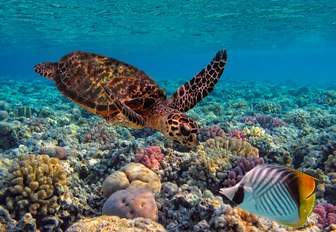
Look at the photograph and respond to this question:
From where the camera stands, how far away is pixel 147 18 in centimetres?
2853

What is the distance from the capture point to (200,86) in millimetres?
5203

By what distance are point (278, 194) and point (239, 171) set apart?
2939 millimetres

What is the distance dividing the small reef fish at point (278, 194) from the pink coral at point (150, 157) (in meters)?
3.21

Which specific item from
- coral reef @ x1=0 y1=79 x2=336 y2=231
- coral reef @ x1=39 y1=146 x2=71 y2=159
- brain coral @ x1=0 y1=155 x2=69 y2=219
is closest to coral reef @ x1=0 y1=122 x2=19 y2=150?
coral reef @ x1=0 y1=79 x2=336 y2=231

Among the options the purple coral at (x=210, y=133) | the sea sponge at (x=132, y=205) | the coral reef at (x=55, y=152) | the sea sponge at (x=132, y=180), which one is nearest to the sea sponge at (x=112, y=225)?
the sea sponge at (x=132, y=205)

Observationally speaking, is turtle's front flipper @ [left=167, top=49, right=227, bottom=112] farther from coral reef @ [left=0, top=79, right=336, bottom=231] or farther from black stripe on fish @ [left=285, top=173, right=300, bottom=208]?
black stripe on fish @ [left=285, top=173, right=300, bottom=208]

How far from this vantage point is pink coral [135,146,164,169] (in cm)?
549

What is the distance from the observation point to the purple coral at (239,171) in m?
4.98

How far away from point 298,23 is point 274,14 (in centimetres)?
633

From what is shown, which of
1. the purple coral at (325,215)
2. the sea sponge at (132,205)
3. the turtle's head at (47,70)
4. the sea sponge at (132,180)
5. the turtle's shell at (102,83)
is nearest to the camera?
the sea sponge at (132,205)

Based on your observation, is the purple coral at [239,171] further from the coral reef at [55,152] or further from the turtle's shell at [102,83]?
the coral reef at [55,152]

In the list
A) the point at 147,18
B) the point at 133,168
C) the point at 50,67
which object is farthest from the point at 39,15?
the point at 133,168

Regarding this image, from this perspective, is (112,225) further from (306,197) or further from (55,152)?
(55,152)

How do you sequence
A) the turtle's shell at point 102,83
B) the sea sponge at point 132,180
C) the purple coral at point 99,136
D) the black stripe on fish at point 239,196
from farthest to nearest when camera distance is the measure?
the purple coral at point 99,136
the turtle's shell at point 102,83
the sea sponge at point 132,180
the black stripe on fish at point 239,196
